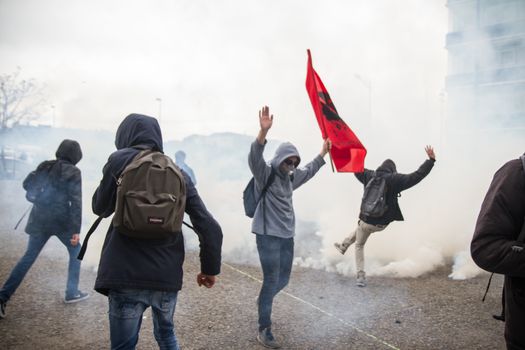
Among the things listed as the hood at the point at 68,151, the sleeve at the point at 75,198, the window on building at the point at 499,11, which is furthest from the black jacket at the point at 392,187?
the window on building at the point at 499,11

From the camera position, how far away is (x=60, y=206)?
399 cm

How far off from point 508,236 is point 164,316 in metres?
1.57

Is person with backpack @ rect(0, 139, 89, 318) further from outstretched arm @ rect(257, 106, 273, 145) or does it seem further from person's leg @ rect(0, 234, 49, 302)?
outstretched arm @ rect(257, 106, 273, 145)

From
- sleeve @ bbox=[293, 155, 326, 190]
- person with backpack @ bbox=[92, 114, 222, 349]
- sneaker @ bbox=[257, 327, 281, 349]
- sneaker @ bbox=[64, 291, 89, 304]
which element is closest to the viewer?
person with backpack @ bbox=[92, 114, 222, 349]

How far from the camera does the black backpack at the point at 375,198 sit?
16.9 feet

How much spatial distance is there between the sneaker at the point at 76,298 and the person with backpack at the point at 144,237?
2.49 m

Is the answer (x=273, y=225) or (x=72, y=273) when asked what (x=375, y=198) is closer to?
(x=273, y=225)

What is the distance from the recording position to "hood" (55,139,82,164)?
13.6 ft

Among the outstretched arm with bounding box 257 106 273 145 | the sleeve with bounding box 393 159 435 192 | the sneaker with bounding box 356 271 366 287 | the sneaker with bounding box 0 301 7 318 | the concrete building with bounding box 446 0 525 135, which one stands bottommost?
the sneaker with bounding box 356 271 366 287

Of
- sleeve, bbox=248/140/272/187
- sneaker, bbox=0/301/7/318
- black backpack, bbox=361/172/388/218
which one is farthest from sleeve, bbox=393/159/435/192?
sneaker, bbox=0/301/7/318

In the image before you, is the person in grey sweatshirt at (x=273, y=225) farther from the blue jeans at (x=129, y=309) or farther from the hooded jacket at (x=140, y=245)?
the blue jeans at (x=129, y=309)

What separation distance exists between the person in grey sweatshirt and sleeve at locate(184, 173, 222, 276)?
1.22m

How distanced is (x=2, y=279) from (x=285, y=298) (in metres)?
3.27

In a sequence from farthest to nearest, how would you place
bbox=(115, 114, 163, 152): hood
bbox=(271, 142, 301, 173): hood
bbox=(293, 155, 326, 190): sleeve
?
bbox=(293, 155, 326, 190): sleeve → bbox=(271, 142, 301, 173): hood → bbox=(115, 114, 163, 152): hood
